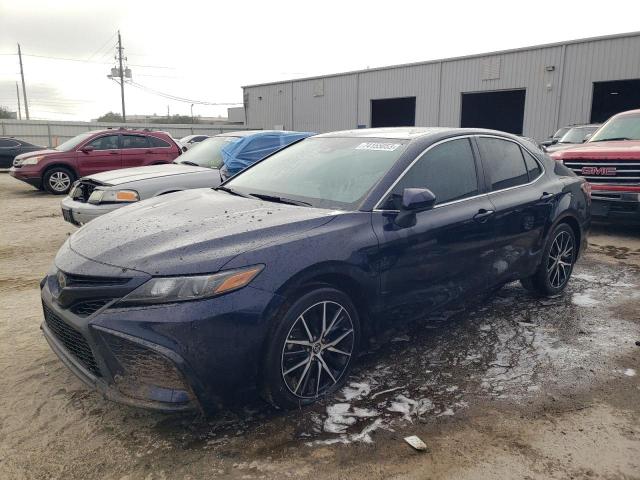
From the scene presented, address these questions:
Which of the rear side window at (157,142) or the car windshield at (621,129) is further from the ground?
the car windshield at (621,129)

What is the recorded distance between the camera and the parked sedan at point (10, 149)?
18.8m

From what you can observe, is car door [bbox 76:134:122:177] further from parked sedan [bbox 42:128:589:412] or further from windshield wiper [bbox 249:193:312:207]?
windshield wiper [bbox 249:193:312:207]

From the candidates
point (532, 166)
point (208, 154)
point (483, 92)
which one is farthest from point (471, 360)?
point (483, 92)

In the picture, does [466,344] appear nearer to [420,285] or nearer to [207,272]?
[420,285]

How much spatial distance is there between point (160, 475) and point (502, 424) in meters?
1.85

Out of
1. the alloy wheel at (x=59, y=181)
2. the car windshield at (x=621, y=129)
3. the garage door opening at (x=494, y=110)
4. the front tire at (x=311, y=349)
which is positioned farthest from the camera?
the garage door opening at (x=494, y=110)

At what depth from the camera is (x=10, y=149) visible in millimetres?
18938

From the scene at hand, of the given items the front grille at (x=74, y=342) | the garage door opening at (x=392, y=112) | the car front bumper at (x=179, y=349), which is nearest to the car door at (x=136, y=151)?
the front grille at (x=74, y=342)

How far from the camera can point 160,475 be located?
2.46m

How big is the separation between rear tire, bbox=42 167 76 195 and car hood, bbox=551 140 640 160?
1085cm

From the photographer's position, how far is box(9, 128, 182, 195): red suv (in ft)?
41.0

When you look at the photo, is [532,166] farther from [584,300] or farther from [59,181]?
[59,181]

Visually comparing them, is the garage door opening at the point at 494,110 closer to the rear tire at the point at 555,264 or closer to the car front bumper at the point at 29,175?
the car front bumper at the point at 29,175

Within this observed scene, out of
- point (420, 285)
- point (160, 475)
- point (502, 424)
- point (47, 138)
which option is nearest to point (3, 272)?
point (160, 475)
